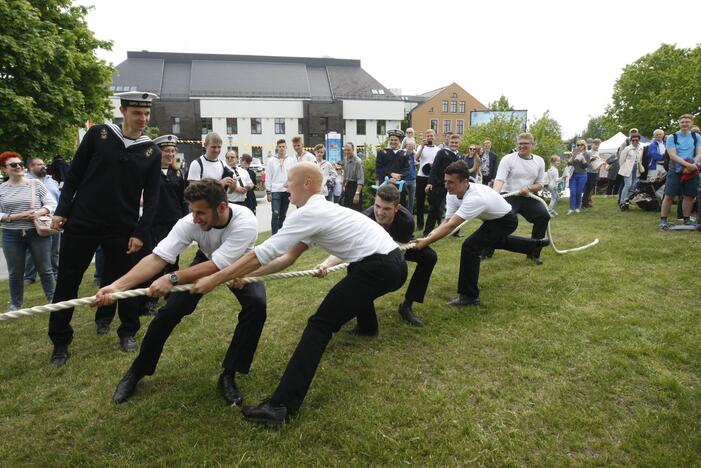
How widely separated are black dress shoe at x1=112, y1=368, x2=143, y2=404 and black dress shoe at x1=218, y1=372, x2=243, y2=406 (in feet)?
2.07

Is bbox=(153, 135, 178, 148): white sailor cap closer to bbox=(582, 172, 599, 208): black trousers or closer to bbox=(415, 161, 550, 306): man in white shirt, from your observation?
bbox=(415, 161, 550, 306): man in white shirt

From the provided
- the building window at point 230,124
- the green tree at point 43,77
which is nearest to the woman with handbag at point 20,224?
the green tree at point 43,77

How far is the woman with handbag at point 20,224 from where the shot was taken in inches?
207

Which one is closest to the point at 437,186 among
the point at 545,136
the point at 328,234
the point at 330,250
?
the point at 330,250

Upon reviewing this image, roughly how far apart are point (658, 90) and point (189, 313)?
48.6 meters

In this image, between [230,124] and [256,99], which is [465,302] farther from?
[256,99]

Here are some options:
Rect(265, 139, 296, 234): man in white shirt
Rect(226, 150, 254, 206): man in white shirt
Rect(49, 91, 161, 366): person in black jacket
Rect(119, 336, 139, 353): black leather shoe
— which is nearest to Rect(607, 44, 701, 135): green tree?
Rect(265, 139, 296, 234): man in white shirt

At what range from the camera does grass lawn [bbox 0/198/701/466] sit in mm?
2668

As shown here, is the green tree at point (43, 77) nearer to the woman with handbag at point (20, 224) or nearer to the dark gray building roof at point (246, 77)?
the woman with handbag at point (20, 224)

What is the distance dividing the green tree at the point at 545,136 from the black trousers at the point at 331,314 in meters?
14.5

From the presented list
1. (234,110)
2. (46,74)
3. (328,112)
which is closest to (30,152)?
(46,74)

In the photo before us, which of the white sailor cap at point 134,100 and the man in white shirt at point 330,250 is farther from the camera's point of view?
the white sailor cap at point 134,100

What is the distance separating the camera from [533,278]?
5.73 meters

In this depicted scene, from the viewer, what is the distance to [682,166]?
7902 millimetres
